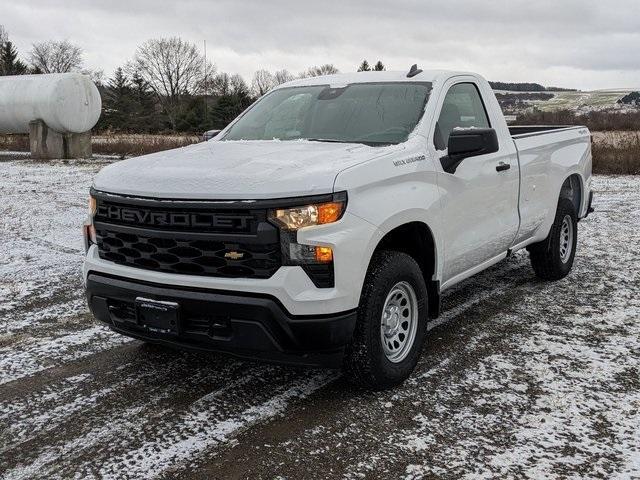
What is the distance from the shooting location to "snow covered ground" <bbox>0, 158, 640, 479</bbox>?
2.86 metres

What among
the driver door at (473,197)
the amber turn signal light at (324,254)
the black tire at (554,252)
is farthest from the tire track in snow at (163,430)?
the black tire at (554,252)

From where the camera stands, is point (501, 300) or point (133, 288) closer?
point (133, 288)

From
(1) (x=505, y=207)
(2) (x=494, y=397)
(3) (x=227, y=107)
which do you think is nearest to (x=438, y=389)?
(2) (x=494, y=397)

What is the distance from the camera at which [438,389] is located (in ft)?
11.8

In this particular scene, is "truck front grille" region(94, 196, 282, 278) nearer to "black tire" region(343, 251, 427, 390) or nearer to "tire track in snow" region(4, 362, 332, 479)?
"black tire" region(343, 251, 427, 390)

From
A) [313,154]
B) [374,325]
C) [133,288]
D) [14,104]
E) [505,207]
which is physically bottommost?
Result: [374,325]

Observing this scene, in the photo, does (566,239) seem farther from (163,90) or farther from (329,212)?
(163,90)

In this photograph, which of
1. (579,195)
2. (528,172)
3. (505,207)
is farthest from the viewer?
(579,195)

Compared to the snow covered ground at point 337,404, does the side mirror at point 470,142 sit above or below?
above

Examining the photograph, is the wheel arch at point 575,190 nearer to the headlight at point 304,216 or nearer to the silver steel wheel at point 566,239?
the silver steel wheel at point 566,239

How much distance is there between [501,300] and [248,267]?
10.1ft

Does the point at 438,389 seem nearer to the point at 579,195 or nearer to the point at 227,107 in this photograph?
the point at 579,195

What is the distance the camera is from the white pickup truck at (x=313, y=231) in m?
3.05

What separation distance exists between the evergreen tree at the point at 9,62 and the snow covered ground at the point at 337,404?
65741 mm
